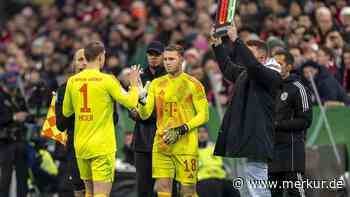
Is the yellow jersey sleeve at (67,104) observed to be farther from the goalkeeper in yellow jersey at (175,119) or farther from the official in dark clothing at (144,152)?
the official in dark clothing at (144,152)

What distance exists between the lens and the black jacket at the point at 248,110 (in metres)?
13.6

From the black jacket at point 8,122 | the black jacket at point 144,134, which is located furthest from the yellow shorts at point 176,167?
the black jacket at point 8,122

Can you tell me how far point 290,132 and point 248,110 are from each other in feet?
3.19

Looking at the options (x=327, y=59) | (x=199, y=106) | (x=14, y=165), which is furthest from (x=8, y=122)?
(x=327, y=59)

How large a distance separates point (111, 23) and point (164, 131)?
10498mm

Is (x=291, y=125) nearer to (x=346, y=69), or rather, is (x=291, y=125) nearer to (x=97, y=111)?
(x=97, y=111)

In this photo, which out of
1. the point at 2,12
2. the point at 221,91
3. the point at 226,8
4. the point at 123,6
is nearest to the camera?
the point at 226,8

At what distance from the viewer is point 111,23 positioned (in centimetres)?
2466

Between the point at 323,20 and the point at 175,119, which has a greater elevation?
the point at 323,20

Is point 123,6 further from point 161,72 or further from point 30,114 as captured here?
point 161,72

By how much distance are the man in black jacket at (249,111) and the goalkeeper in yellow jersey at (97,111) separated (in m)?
1.17

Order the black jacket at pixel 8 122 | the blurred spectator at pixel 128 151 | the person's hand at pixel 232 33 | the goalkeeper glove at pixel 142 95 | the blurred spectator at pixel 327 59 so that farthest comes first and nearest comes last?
the blurred spectator at pixel 128 151
the blurred spectator at pixel 327 59
the black jacket at pixel 8 122
the goalkeeper glove at pixel 142 95
the person's hand at pixel 232 33

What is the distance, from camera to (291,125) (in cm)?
1443

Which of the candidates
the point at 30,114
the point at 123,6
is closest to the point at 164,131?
the point at 30,114
